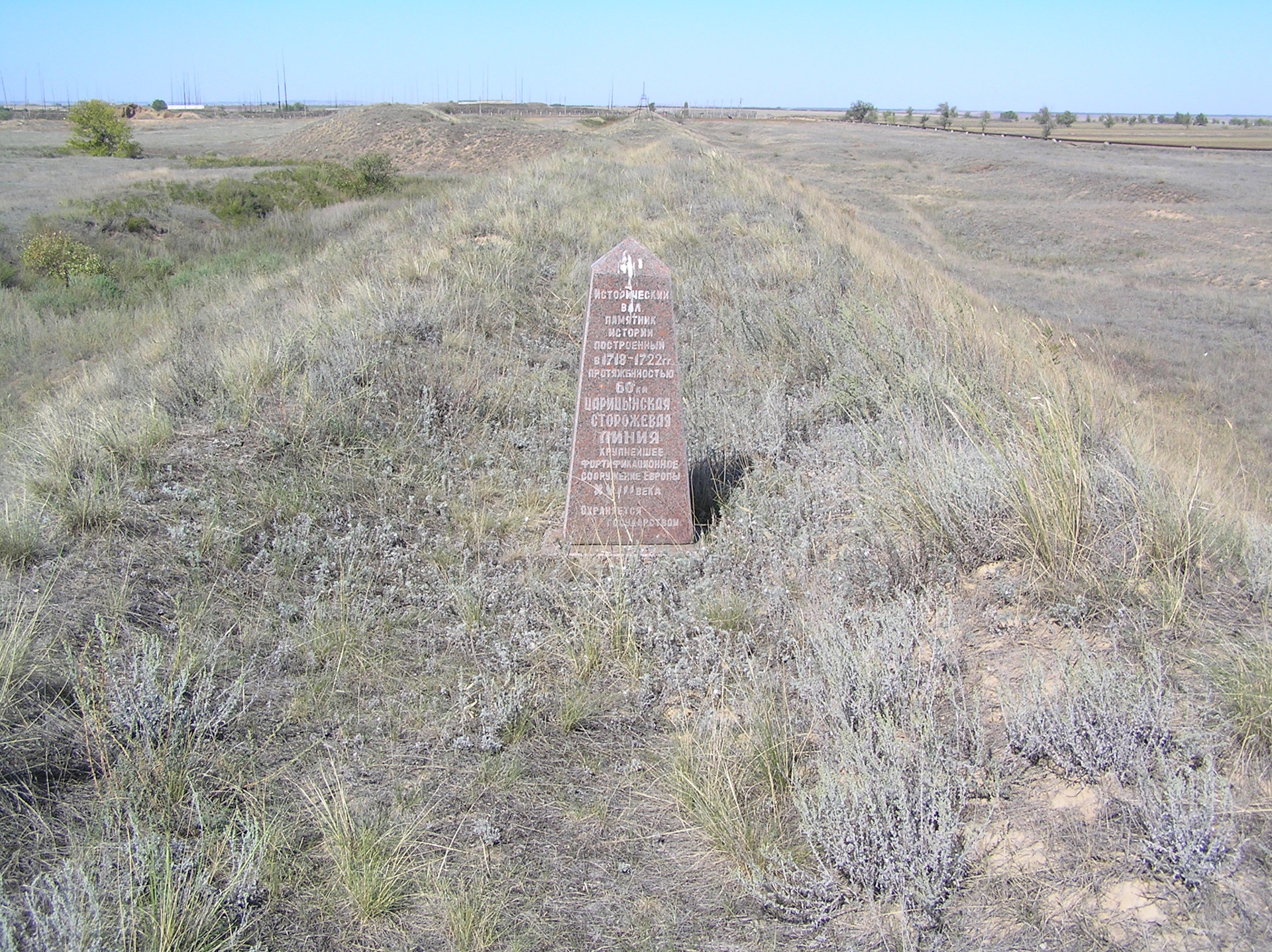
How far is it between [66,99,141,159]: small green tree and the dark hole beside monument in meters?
58.3

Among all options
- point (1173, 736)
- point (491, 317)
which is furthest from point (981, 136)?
point (1173, 736)

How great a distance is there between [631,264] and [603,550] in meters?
1.68

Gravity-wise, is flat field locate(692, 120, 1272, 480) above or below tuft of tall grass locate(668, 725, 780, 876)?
above

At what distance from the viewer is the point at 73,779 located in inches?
107

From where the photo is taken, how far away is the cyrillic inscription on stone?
4.64m

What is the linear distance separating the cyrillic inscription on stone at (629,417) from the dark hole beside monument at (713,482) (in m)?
0.26

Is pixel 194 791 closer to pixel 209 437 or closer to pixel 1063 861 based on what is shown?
pixel 1063 861

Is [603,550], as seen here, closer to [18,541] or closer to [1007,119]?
[18,541]

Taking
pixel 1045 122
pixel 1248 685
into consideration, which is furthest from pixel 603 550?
pixel 1045 122

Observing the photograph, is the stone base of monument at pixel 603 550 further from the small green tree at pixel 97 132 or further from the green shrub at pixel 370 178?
the small green tree at pixel 97 132

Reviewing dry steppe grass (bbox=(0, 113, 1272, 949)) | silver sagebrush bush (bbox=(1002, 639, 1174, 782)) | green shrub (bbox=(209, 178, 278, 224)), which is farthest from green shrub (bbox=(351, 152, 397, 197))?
silver sagebrush bush (bbox=(1002, 639, 1174, 782))

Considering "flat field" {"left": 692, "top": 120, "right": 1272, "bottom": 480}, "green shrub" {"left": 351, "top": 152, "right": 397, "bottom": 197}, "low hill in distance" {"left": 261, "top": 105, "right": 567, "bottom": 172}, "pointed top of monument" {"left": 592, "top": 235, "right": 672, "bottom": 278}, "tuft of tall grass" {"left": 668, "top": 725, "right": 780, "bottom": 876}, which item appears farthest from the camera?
"low hill in distance" {"left": 261, "top": 105, "right": 567, "bottom": 172}

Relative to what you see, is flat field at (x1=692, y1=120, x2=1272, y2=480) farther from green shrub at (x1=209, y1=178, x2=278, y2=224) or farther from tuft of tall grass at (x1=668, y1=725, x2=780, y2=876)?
green shrub at (x1=209, y1=178, x2=278, y2=224)

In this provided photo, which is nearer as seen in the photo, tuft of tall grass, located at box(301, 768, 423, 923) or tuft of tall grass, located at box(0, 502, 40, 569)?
tuft of tall grass, located at box(301, 768, 423, 923)
